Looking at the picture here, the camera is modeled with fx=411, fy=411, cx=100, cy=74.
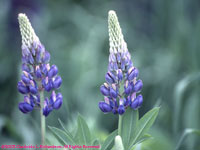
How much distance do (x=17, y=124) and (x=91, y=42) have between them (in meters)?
1.63

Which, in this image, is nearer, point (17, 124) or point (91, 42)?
point (17, 124)

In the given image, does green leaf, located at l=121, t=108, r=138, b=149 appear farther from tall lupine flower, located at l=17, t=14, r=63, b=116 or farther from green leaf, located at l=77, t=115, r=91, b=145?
tall lupine flower, located at l=17, t=14, r=63, b=116

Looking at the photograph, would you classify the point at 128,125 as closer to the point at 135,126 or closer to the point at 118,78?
the point at 135,126

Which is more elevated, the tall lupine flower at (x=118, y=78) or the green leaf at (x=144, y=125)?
the tall lupine flower at (x=118, y=78)

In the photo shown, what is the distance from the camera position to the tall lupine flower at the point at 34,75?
190 centimetres

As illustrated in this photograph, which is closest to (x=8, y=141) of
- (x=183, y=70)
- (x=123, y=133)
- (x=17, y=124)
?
(x=17, y=124)

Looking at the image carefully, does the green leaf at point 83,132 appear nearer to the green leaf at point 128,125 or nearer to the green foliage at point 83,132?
the green foliage at point 83,132

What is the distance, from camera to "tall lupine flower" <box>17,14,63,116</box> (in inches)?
74.7

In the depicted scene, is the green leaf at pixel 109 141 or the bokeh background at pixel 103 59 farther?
the bokeh background at pixel 103 59

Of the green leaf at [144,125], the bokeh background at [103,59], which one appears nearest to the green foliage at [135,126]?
the green leaf at [144,125]

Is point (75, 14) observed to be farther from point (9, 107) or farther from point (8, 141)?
point (8, 141)

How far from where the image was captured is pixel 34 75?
6.31 ft

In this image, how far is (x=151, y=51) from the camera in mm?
4734

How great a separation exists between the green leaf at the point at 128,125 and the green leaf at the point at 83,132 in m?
0.17
